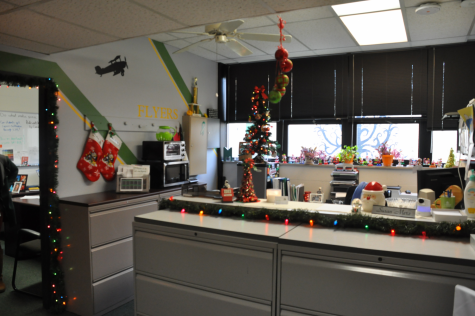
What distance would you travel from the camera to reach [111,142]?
4.05 meters

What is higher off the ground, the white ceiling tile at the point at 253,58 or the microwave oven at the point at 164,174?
the white ceiling tile at the point at 253,58

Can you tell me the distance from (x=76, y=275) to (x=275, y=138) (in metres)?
4.16

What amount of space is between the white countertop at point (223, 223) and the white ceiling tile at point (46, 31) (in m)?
1.46

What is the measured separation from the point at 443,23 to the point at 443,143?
75.8 inches

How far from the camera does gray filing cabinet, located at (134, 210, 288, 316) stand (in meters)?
1.97

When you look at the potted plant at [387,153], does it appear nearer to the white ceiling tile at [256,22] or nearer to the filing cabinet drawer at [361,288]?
the white ceiling tile at [256,22]

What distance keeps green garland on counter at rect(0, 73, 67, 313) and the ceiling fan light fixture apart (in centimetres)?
382

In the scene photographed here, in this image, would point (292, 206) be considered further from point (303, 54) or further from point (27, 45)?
point (303, 54)

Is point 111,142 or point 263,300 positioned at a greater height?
point 111,142

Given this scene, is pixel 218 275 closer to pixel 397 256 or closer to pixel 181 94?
pixel 397 256

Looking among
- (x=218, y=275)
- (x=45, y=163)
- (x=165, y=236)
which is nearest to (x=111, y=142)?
(x=45, y=163)

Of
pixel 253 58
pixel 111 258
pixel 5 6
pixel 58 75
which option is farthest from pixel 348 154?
pixel 5 6

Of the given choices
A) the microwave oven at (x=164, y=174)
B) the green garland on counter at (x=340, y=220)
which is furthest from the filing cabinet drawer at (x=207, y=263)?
the microwave oven at (x=164, y=174)

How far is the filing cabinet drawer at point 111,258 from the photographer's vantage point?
125 inches
